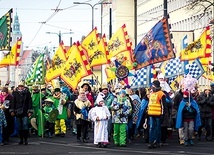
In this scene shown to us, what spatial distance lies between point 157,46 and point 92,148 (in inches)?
187

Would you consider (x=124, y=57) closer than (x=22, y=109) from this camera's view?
No

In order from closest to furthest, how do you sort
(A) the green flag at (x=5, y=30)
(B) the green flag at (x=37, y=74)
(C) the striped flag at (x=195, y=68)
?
(B) the green flag at (x=37, y=74) → (C) the striped flag at (x=195, y=68) → (A) the green flag at (x=5, y=30)

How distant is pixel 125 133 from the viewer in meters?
18.0

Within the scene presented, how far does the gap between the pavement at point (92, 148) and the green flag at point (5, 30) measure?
7.22 meters

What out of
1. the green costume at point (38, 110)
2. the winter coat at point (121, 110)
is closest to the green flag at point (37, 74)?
the green costume at point (38, 110)

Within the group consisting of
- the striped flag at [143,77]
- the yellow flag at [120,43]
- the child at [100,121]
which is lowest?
the child at [100,121]

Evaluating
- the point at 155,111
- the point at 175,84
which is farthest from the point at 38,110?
the point at 175,84

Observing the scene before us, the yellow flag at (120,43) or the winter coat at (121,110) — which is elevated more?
the yellow flag at (120,43)

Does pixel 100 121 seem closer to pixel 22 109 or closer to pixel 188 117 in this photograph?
pixel 22 109

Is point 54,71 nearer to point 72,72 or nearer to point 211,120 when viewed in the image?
point 72,72

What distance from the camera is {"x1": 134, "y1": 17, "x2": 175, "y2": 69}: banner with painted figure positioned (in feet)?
68.2

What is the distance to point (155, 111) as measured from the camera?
57.1 feet

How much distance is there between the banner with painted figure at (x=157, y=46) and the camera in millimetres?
20781

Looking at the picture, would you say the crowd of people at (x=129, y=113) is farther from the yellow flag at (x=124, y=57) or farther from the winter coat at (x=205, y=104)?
the yellow flag at (x=124, y=57)
